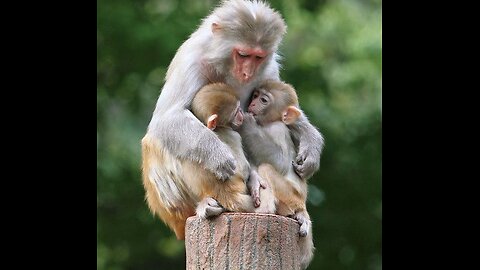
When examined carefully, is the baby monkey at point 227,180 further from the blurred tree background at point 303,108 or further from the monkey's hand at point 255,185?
the blurred tree background at point 303,108

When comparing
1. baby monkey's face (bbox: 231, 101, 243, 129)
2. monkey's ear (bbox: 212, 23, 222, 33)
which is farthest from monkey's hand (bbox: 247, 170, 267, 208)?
monkey's ear (bbox: 212, 23, 222, 33)

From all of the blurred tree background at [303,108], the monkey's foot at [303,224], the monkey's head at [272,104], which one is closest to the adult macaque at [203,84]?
the monkey's head at [272,104]

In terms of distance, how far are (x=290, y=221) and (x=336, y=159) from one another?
8.09 m

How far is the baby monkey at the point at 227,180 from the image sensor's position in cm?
812

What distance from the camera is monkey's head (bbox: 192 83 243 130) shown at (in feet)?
27.3

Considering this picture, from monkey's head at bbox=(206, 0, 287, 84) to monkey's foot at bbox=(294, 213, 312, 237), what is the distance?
3.97 ft

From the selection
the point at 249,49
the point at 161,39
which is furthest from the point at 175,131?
the point at 161,39

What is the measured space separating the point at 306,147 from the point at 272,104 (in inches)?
20.3

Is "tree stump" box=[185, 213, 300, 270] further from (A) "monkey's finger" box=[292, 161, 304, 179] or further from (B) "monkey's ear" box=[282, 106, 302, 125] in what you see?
(B) "monkey's ear" box=[282, 106, 302, 125]

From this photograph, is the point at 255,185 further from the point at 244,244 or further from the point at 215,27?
the point at 215,27

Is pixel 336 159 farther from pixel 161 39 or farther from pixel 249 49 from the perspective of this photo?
pixel 249 49

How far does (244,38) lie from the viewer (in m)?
8.51

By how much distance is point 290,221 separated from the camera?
25.9ft

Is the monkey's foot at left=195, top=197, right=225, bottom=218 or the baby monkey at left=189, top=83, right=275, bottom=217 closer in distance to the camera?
the monkey's foot at left=195, top=197, right=225, bottom=218
